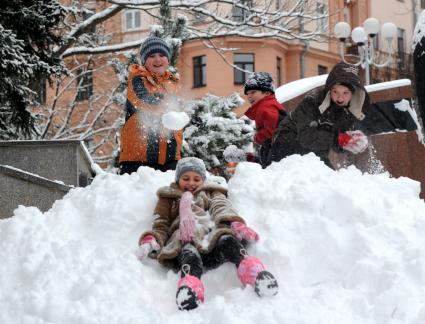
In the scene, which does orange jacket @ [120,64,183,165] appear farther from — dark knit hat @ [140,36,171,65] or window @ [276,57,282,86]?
window @ [276,57,282,86]

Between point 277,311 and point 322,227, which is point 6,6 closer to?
point 322,227

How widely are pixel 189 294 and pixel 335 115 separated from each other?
2.52 m

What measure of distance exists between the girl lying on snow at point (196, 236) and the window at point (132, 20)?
23.6 metres

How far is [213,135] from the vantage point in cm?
1002

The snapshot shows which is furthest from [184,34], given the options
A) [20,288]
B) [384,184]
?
[20,288]

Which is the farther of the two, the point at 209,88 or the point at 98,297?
the point at 209,88

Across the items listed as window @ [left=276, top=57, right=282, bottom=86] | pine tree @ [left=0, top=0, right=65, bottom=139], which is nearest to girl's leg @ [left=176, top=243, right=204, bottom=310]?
pine tree @ [left=0, top=0, right=65, bottom=139]

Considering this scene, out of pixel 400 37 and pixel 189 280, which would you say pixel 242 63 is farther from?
pixel 189 280

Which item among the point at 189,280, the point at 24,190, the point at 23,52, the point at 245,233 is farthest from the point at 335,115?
the point at 23,52

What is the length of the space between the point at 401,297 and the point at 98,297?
1857 millimetres

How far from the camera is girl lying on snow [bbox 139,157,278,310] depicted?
14.5 ft

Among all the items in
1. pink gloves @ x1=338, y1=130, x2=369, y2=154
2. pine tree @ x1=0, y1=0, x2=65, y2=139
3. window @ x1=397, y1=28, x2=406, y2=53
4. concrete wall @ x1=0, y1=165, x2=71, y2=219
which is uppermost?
window @ x1=397, y1=28, x2=406, y2=53

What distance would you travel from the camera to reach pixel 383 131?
9125mm

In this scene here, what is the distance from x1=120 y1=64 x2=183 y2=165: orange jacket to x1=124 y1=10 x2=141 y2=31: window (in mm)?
22344
